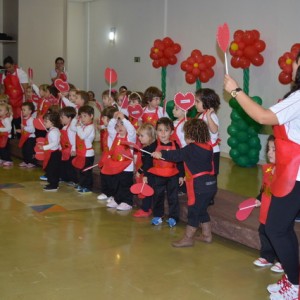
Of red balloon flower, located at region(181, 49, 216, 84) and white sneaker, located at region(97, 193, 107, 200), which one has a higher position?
red balloon flower, located at region(181, 49, 216, 84)

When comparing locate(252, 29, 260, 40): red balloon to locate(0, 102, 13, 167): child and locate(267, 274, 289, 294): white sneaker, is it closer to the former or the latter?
locate(0, 102, 13, 167): child

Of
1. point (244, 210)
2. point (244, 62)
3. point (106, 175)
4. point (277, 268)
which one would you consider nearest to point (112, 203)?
point (106, 175)

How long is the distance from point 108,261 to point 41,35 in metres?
8.46

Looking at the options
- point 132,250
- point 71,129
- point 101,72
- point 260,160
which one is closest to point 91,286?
point 132,250

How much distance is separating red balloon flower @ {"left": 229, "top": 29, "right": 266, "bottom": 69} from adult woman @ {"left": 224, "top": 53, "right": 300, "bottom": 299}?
15.2 feet

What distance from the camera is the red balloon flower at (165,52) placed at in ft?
30.3

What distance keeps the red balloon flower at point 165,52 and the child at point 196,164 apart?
5374 millimetres

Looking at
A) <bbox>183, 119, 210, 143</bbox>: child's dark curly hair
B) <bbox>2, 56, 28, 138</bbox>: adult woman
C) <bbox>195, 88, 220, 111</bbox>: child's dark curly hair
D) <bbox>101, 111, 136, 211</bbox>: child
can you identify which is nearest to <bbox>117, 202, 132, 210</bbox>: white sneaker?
<bbox>101, 111, 136, 211</bbox>: child

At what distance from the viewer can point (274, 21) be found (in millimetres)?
7770

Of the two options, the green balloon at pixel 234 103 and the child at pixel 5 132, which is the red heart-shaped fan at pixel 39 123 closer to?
the child at pixel 5 132

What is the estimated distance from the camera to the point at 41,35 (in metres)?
11.3

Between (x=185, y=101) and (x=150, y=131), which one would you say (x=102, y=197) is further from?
(x=185, y=101)

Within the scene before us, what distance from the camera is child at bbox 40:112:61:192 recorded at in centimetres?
604

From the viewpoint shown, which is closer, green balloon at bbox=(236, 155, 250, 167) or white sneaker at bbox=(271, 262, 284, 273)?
white sneaker at bbox=(271, 262, 284, 273)
